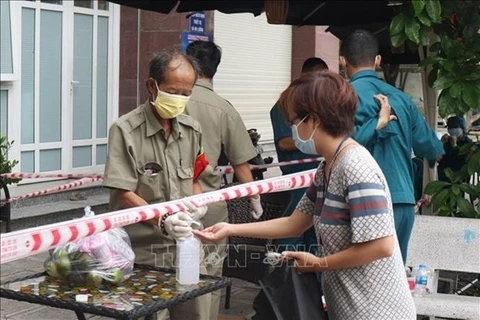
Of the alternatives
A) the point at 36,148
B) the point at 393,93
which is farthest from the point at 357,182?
the point at 36,148

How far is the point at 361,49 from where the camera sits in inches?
195

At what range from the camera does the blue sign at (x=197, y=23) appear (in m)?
10.9

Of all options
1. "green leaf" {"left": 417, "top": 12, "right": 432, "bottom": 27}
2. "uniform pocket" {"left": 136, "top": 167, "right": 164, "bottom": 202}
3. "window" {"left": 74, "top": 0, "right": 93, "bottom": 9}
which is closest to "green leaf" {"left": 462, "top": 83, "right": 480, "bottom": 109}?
"green leaf" {"left": 417, "top": 12, "right": 432, "bottom": 27}

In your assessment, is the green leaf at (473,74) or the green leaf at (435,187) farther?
the green leaf at (435,187)

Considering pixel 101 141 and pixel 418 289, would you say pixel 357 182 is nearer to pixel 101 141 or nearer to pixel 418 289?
pixel 418 289

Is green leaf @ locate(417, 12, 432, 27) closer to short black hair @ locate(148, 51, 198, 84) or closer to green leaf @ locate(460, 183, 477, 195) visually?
green leaf @ locate(460, 183, 477, 195)

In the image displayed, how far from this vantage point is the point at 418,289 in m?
5.44

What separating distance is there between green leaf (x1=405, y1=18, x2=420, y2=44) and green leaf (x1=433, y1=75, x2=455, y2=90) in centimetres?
34

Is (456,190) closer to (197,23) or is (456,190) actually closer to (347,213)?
(347,213)

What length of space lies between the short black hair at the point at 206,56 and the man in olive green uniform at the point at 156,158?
1.47 metres

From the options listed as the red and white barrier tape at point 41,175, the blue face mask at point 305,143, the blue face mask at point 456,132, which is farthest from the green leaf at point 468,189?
the red and white barrier tape at point 41,175

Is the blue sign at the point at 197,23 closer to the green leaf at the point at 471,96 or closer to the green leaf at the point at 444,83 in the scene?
the green leaf at the point at 444,83

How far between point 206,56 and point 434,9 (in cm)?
157

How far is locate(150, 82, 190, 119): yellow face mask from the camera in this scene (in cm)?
393
